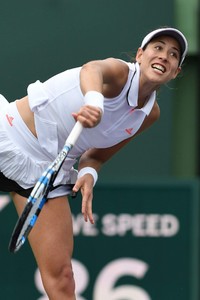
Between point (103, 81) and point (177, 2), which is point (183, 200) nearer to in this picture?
point (177, 2)

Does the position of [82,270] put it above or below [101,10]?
below

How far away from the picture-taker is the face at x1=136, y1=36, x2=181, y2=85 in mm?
4270

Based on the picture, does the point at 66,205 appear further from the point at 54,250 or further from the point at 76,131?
the point at 76,131

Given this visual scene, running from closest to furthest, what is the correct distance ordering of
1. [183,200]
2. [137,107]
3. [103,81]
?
1. [103,81]
2. [137,107]
3. [183,200]

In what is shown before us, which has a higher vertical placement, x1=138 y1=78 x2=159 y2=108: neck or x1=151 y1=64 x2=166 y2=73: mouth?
x1=151 y1=64 x2=166 y2=73: mouth

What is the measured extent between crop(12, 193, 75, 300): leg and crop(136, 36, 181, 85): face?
2.33ft

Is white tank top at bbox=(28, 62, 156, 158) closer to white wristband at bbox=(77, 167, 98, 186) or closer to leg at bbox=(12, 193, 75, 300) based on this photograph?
white wristband at bbox=(77, 167, 98, 186)

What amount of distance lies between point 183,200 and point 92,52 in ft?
3.33

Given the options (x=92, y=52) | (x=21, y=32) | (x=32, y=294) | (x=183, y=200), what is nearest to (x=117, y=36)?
(x=92, y=52)

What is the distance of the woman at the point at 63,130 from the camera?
169 inches

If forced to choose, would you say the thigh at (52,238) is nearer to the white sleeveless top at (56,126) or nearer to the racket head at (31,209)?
the white sleeveless top at (56,126)

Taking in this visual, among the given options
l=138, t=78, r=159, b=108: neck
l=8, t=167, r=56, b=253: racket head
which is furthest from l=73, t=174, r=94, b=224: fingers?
l=138, t=78, r=159, b=108: neck

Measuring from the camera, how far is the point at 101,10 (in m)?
5.89

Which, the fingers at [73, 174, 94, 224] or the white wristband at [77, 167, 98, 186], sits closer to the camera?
the fingers at [73, 174, 94, 224]
